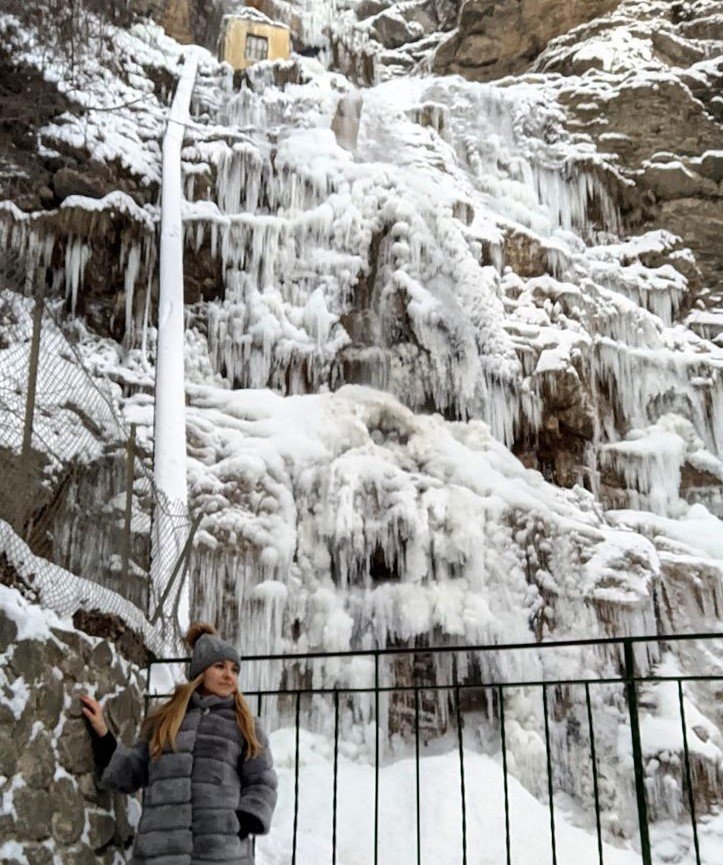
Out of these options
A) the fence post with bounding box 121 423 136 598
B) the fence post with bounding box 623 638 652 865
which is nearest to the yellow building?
the fence post with bounding box 121 423 136 598

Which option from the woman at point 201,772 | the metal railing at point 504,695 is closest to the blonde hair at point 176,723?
the woman at point 201,772

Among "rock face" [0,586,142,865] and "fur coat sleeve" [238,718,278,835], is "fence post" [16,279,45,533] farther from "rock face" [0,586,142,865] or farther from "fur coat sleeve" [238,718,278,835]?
"fur coat sleeve" [238,718,278,835]

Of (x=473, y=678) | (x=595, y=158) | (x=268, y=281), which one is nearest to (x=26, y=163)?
(x=268, y=281)

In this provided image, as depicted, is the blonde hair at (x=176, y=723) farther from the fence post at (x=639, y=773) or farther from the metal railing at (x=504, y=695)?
the fence post at (x=639, y=773)

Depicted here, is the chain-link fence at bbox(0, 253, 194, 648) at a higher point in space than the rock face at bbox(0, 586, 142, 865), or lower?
higher

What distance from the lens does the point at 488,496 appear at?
37.6 feet

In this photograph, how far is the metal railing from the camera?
4082mm

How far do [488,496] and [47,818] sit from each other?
8.54m

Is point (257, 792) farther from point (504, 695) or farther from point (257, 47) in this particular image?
point (257, 47)

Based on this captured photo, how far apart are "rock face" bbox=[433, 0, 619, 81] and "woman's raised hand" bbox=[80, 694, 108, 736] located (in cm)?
2088

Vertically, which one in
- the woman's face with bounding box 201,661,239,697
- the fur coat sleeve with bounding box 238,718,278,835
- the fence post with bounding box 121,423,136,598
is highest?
the fence post with bounding box 121,423,136,598

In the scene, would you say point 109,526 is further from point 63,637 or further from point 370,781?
point 370,781

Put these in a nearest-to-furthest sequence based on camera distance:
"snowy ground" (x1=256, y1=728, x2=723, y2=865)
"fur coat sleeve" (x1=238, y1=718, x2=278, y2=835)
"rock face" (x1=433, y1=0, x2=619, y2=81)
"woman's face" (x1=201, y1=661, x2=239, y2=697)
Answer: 1. "fur coat sleeve" (x1=238, y1=718, x2=278, y2=835)
2. "woman's face" (x1=201, y1=661, x2=239, y2=697)
3. "snowy ground" (x1=256, y1=728, x2=723, y2=865)
4. "rock face" (x1=433, y1=0, x2=619, y2=81)

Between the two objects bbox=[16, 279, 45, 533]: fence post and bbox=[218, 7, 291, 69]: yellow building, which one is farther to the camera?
bbox=[218, 7, 291, 69]: yellow building
